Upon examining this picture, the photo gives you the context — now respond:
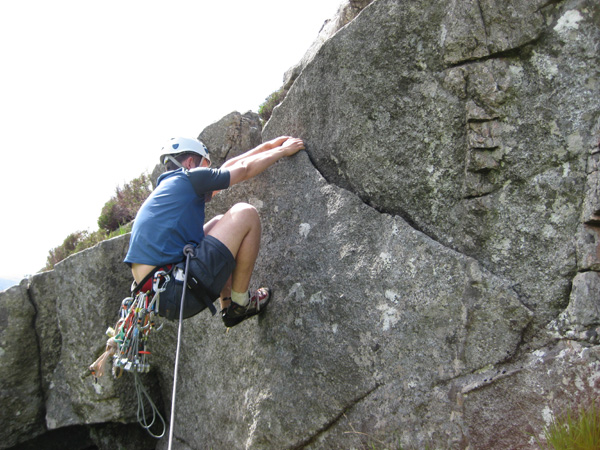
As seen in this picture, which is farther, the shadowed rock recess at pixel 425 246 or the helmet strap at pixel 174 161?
the helmet strap at pixel 174 161

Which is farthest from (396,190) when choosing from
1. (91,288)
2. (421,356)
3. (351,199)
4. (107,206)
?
(107,206)

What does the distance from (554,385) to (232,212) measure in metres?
3.00

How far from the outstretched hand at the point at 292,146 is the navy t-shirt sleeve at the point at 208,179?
0.70m

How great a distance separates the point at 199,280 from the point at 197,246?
0.36 metres

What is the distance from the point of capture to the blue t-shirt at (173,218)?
460cm

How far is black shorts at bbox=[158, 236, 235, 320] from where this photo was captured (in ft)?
14.6

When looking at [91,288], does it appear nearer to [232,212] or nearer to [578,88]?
[232,212]

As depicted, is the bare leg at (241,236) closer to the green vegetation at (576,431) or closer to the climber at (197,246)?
the climber at (197,246)

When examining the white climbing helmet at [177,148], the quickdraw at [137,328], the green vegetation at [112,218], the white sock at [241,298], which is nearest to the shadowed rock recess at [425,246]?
→ the white sock at [241,298]

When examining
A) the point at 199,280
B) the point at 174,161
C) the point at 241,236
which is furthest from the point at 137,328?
the point at 174,161

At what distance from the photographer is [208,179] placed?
4.80 meters

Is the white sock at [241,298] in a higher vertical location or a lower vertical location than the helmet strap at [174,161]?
lower

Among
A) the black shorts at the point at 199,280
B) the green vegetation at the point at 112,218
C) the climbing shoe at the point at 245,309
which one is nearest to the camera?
the black shorts at the point at 199,280

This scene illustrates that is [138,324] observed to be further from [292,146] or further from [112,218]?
[112,218]
